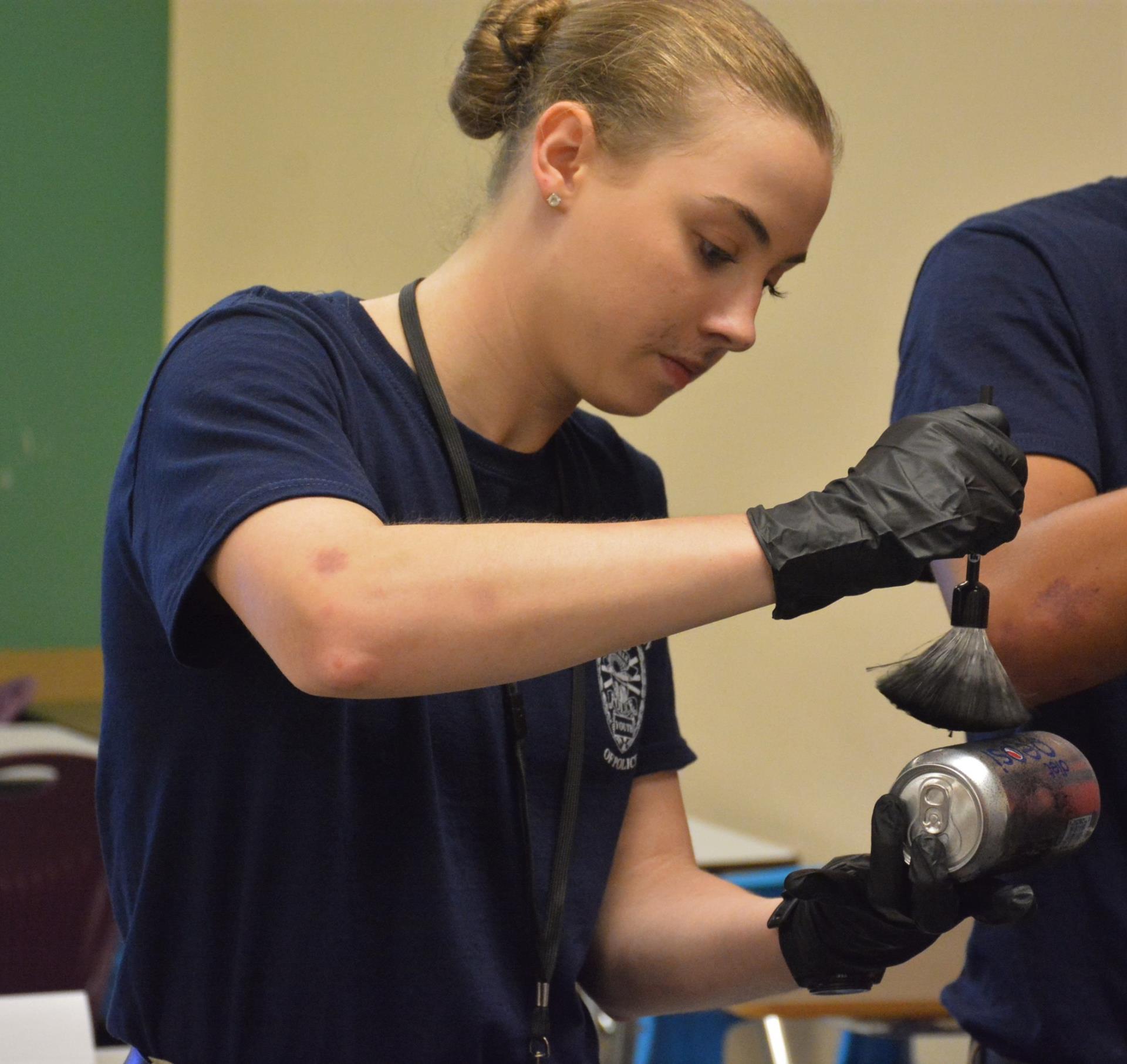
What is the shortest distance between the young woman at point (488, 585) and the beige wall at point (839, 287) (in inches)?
40.5

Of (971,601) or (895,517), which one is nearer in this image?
(895,517)

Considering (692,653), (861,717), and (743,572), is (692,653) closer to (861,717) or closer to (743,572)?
(861,717)

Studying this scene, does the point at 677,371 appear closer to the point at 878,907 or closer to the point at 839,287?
the point at 878,907

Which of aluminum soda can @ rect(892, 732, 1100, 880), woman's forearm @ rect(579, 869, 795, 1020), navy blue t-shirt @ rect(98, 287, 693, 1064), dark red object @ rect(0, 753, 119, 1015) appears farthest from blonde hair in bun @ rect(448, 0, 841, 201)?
dark red object @ rect(0, 753, 119, 1015)

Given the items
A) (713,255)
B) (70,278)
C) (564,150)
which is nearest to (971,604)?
(713,255)

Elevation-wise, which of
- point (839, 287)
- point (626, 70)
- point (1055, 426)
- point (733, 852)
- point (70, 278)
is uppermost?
point (70, 278)

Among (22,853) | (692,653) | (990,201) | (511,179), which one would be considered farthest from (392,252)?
(511,179)

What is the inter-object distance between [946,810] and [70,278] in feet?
11.9

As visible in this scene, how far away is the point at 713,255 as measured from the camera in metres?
0.97

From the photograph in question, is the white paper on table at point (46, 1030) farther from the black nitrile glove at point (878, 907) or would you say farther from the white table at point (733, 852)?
the white table at point (733, 852)

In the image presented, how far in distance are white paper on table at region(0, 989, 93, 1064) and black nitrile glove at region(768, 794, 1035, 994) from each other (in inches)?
26.2

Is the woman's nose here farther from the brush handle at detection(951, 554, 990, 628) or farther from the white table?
the white table

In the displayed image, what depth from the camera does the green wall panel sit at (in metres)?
3.82

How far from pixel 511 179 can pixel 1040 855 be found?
66 centimetres
